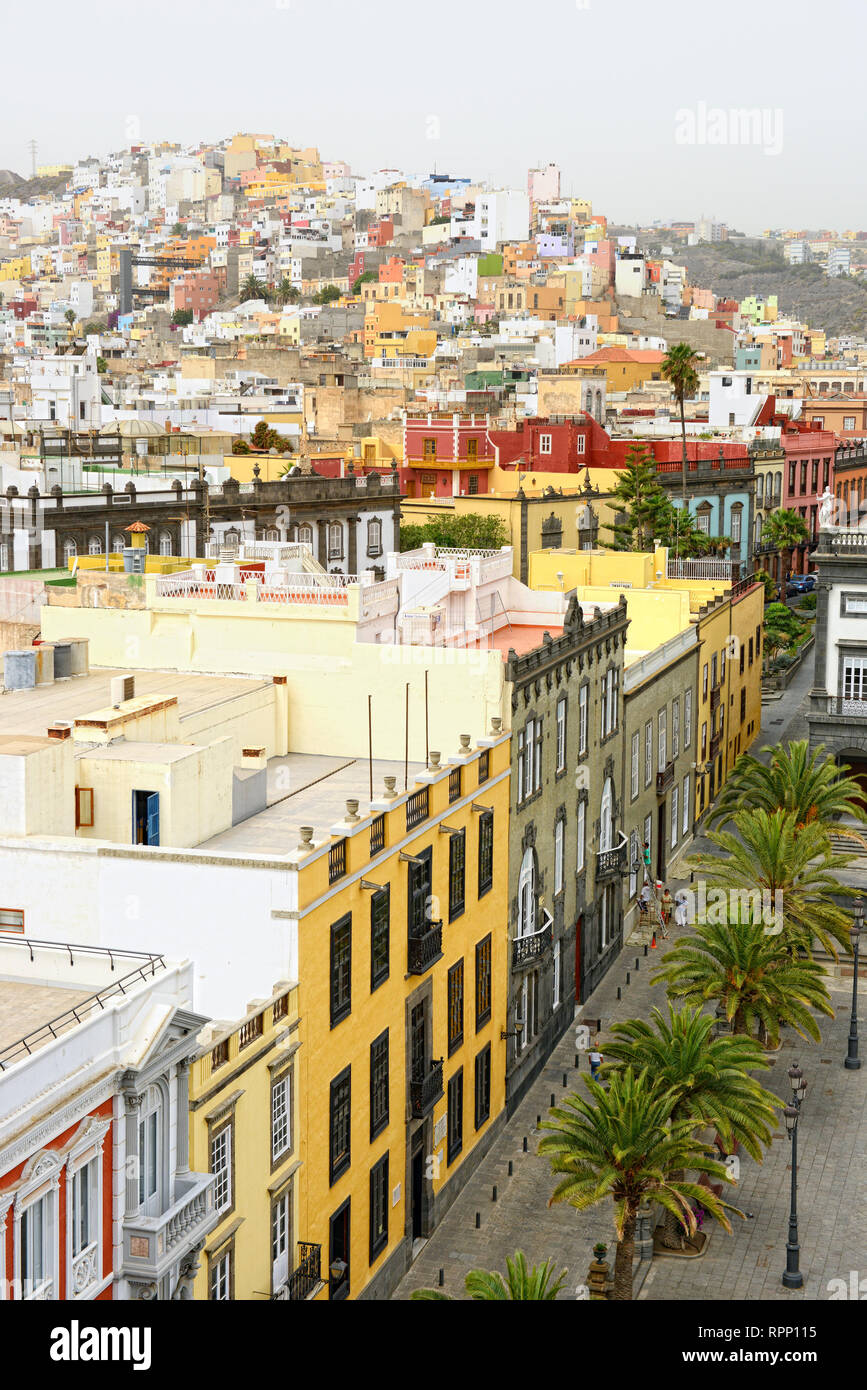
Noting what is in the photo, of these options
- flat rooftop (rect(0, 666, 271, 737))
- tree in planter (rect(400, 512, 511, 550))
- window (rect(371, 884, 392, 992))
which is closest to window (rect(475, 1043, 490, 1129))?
window (rect(371, 884, 392, 992))

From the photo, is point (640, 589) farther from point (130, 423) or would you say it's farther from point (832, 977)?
point (130, 423)

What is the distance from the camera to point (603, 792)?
4700 centimetres

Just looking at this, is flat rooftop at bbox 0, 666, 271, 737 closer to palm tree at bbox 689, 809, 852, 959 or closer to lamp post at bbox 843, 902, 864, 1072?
palm tree at bbox 689, 809, 852, 959

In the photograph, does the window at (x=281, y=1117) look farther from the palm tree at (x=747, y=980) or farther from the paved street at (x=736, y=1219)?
the palm tree at (x=747, y=980)

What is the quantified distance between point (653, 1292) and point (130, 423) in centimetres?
6768

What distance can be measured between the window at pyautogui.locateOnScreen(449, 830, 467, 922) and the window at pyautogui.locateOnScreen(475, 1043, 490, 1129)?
4115 mm

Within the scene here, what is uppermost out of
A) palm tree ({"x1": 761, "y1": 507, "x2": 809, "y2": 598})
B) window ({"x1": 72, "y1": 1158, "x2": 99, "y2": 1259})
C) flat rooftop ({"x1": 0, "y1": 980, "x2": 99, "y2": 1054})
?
palm tree ({"x1": 761, "y1": 507, "x2": 809, "y2": 598})

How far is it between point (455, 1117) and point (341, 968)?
831 centimetres

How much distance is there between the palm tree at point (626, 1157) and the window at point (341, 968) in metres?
4.39

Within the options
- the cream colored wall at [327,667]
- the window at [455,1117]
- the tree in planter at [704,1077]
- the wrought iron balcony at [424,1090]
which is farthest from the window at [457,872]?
the tree in planter at [704,1077]

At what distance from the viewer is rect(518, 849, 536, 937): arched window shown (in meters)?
38.9

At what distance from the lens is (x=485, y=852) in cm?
3553

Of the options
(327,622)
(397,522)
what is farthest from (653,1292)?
(397,522)

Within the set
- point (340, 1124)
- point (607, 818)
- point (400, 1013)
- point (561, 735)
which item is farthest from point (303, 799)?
point (607, 818)
